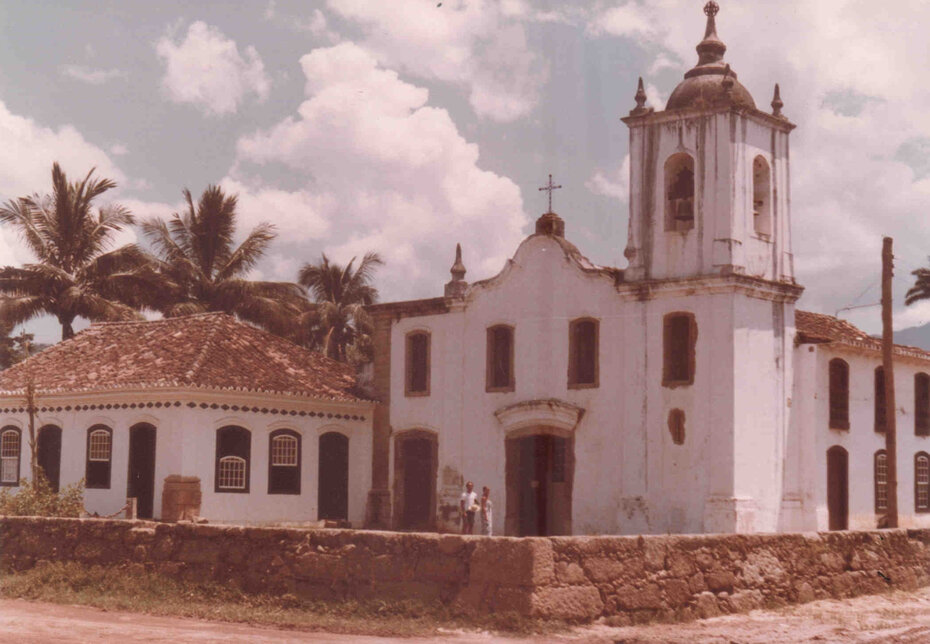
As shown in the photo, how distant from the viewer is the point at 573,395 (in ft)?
94.5

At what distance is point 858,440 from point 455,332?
10048 mm

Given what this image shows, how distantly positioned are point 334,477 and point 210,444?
3.93 meters

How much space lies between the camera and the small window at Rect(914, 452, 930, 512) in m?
33.4

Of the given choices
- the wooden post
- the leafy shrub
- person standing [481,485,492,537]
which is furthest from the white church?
the leafy shrub

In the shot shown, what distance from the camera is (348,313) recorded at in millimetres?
46156

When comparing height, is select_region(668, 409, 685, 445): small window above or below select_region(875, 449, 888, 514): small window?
above

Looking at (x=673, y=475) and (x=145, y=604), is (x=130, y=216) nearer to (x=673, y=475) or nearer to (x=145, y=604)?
(x=673, y=475)

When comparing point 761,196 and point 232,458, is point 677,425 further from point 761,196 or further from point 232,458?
point 232,458

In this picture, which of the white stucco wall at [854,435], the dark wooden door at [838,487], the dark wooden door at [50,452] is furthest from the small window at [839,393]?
the dark wooden door at [50,452]

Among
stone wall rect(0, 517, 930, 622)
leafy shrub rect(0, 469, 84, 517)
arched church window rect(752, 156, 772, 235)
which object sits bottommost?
stone wall rect(0, 517, 930, 622)

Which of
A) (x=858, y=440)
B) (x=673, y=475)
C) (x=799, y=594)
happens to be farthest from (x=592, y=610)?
(x=858, y=440)

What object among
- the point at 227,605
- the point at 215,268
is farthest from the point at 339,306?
the point at 227,605

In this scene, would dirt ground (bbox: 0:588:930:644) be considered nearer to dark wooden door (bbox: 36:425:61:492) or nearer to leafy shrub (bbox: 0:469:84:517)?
leafy shrub (bbox: 0:469:84:517)

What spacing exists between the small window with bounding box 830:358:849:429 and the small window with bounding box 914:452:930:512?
429cm
